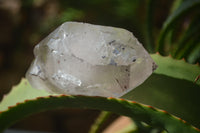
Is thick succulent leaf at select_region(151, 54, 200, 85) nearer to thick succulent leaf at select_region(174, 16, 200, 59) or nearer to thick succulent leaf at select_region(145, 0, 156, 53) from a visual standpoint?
thick succulent leaf at select_region(174, 16, 200, 59)

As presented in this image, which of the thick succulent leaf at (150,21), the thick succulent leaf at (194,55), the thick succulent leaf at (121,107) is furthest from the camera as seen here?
the thick succulent leaf at (150,21)

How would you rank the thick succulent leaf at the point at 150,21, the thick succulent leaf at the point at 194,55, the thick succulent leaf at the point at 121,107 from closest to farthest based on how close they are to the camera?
1. the thick succulent leaf at the point at 121,107
2. the thick succulent leaf at the point at 194,55
3. the thick succulent leaf at the point at 150,21

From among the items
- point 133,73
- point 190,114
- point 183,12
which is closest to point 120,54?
point 133,73

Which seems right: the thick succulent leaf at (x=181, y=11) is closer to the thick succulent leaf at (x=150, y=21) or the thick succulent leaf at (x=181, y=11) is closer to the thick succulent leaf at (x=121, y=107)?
the thick succulent leaf at (x=150, y=21)

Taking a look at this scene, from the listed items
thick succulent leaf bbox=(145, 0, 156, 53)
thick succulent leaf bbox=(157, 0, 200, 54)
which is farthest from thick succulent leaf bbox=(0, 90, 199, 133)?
thick succulent leaf bbox=(145, 0, 156, 53)

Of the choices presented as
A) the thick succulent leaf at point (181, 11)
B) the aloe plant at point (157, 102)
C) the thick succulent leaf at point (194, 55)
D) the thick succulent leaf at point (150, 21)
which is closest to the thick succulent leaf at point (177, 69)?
the aloe plant at point (157, 102)

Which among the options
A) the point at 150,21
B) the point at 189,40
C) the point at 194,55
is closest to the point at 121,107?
the point at 194,55
